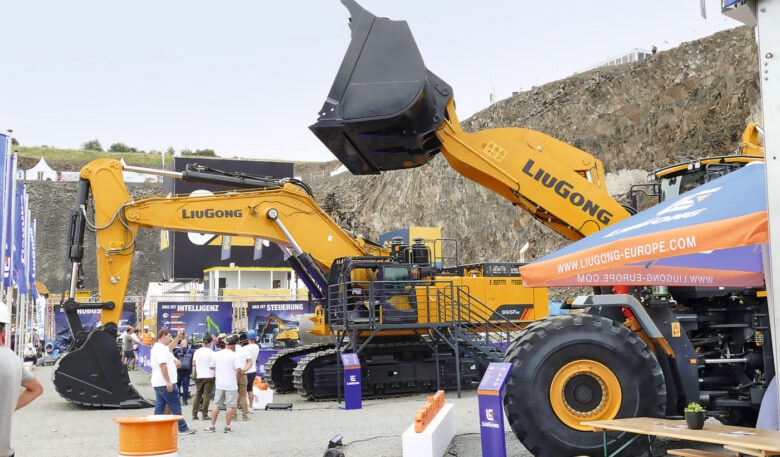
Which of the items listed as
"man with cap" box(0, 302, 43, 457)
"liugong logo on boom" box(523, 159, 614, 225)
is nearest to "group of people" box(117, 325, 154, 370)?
"liugong logo on boom" box(523, 159, 614, 225)

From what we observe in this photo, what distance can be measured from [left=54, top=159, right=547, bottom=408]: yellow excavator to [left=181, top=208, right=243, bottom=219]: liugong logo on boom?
0.07ft

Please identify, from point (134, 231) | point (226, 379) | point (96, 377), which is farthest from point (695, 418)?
point (134, 231)

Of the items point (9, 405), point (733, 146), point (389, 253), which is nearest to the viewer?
point (9, 405)

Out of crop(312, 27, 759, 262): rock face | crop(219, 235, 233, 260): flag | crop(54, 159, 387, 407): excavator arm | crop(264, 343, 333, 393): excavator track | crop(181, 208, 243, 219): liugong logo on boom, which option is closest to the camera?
crop(54, 159, 387, 407): excavator arm

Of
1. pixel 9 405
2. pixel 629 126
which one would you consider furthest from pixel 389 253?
pixel 629 126

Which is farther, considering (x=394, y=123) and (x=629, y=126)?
(x=629, y=126)

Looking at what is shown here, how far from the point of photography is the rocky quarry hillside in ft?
123

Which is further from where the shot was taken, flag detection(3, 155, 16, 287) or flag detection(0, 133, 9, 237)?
flag detection(3, 155, 16, 287)

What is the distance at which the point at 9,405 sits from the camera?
519 centimetres

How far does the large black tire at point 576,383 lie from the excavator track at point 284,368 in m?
12.7

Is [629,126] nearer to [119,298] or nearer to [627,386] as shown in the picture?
[119,298]

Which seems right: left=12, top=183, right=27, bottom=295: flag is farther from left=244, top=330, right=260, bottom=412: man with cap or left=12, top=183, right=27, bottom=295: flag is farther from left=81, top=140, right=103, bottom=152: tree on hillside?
left=81, top=140, right=103, bottom=152: tree on hillside

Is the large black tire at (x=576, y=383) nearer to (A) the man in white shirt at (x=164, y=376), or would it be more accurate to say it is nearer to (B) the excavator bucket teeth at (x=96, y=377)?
(A) the man in white shirt at (x=164, y=376)

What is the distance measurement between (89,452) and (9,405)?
21.8ft
